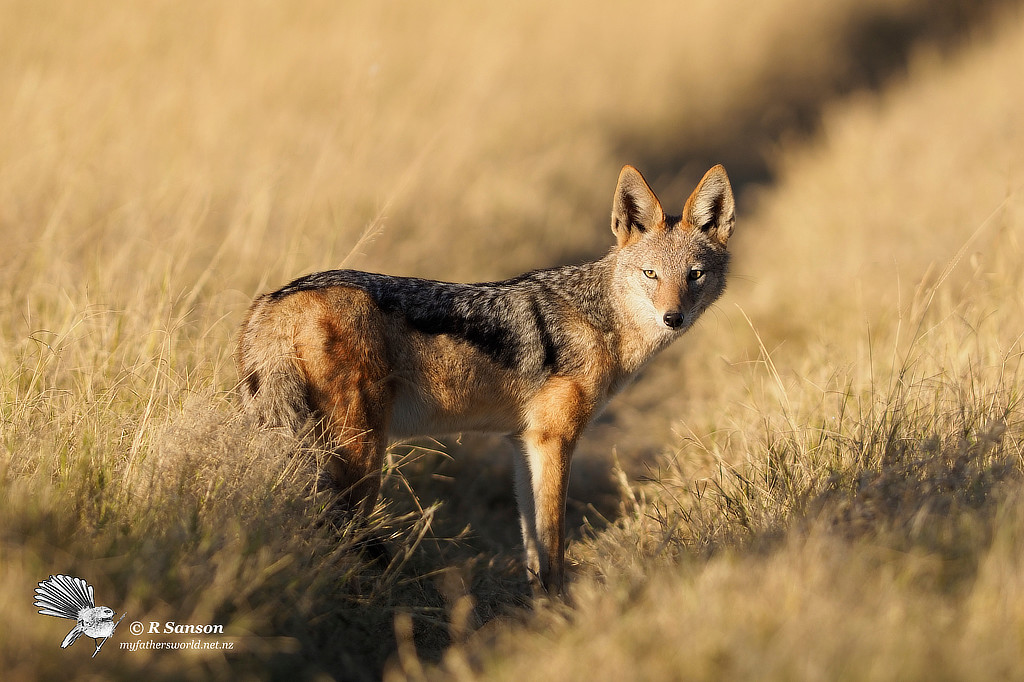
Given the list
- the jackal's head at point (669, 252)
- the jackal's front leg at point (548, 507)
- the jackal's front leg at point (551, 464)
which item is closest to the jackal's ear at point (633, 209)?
the jackal's head at point (669, 252)

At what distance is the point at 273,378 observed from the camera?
3.94 metres

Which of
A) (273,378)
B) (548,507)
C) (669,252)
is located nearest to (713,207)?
(669,252)

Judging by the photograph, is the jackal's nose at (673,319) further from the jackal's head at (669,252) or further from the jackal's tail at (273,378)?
the jackal's tail at (273,378)

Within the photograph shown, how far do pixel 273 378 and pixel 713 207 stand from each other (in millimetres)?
2977

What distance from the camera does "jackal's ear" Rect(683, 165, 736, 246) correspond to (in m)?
5.06

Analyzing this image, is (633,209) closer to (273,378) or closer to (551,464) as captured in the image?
(551,464)

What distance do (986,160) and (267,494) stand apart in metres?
10.1

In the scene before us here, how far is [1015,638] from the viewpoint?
8.95 ft

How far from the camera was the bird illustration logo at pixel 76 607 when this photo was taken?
2.80m

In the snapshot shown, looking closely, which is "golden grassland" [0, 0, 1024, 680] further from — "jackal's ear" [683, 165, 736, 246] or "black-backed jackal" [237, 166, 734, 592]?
"jackal's ear" [683, 165, 736, 246]

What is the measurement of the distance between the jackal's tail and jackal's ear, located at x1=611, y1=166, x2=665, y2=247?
224 cm

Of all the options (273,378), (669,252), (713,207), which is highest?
(713,207)

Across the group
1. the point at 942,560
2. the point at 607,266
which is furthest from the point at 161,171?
the point at 942,560

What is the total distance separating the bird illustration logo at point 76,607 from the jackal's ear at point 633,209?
11.5 feet
